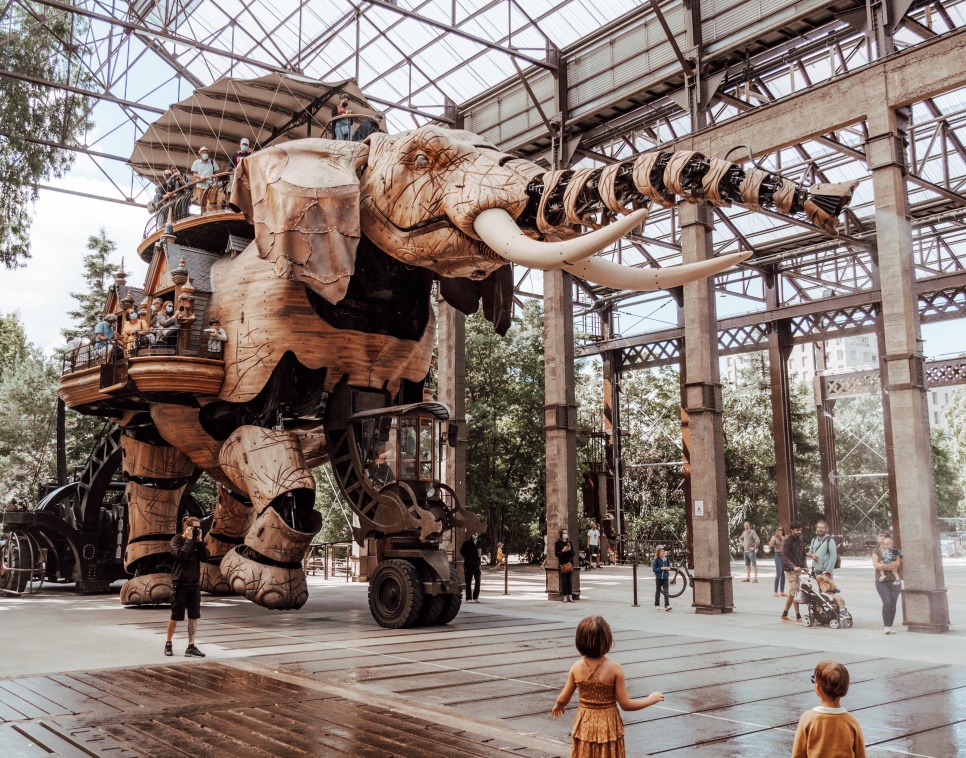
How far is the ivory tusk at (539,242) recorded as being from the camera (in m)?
6.56

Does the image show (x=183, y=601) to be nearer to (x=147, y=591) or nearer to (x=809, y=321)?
(x=147, y=591)

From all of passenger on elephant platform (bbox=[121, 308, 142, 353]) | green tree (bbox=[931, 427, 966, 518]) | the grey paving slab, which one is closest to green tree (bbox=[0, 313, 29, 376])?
passenger on elephant platform (bbox=[121, 308, 142, 353])

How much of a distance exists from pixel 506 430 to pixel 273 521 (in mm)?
15529

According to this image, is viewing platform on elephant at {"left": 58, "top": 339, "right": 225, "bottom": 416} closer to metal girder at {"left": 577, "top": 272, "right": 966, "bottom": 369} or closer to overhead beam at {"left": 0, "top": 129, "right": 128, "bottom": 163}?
overhead beam at {"left": 0, "top": 129, "right": 128, "bottom": 163}

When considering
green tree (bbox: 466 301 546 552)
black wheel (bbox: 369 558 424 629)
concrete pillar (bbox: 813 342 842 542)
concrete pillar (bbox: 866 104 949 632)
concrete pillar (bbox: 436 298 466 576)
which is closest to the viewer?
black wheel (bbox: 369 558 424 629)

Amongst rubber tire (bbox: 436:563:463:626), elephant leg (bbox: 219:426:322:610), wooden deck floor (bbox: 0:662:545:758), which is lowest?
wooden deck floor (bbox: 0:662:545:758)

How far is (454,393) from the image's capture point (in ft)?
55.8

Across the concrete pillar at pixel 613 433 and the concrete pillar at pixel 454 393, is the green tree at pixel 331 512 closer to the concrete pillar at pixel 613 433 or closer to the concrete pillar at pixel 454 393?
the concrete pillar at pixel 613 433

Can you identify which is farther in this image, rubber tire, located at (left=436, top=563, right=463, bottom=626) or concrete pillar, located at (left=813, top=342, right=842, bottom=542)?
concrete pillar, located at (left=813, top=342, right=842, bottom=542)

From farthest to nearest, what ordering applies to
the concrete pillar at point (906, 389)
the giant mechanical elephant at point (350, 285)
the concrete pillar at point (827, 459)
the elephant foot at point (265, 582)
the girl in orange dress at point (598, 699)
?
the concrete pillar at point (827, 459) → the concrete pillar at point (906, 389) → the elephant foot at point (265, 582) → the giant mechanical elephant at point (350, 285) → the girl in orange dress at point (598, 699)

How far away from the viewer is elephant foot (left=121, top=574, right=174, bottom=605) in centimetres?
1177

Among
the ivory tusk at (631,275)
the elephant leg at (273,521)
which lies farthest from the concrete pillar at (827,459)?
the ivory tusk at (631,275)

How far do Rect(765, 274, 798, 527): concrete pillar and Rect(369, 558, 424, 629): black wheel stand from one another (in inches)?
699

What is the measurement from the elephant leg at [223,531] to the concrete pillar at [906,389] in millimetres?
8891
